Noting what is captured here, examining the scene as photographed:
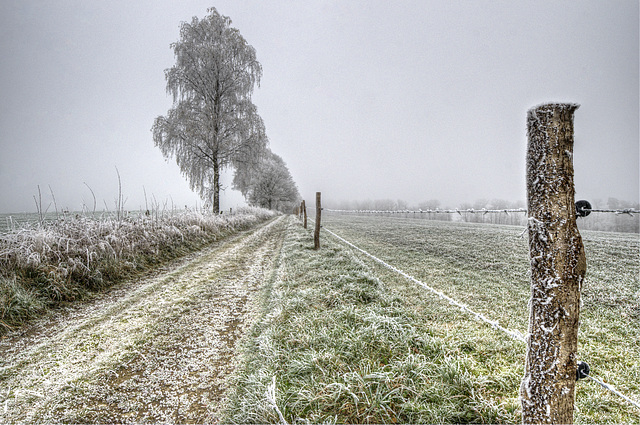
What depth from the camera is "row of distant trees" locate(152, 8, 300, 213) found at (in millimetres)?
12555

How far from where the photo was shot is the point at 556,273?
109 centimetres

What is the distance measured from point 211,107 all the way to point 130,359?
13.6m

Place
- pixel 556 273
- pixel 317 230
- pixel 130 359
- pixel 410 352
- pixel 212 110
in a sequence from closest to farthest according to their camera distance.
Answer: pixel 556 273 → pixel 410 352 → pixel 130 359 → pixel 317 230 → pixel 212 110

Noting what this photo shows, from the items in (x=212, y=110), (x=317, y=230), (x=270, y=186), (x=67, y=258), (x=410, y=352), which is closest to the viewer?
(x=410, y=352)

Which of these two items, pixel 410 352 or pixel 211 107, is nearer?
pixel 410 352

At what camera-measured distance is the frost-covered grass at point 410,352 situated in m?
1.46

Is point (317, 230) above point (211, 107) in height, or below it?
below

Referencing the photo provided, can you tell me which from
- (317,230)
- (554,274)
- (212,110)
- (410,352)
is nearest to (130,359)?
(410,352)

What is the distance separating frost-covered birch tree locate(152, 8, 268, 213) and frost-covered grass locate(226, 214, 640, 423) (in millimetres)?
11413

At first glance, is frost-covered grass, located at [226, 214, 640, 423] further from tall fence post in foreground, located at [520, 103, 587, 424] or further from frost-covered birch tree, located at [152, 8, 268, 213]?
frost-covered birch tree, located at [152, 8, 268, 213]

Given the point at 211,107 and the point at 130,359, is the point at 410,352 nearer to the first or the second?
the point at 130,359

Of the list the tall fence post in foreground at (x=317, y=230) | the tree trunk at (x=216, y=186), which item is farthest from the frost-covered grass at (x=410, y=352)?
the tree trunk at (x=216, y=186)

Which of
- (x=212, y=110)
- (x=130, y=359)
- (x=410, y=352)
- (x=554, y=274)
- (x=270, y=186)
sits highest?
(x=212, y=110)

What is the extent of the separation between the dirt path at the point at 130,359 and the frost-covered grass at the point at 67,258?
18.0 inches
